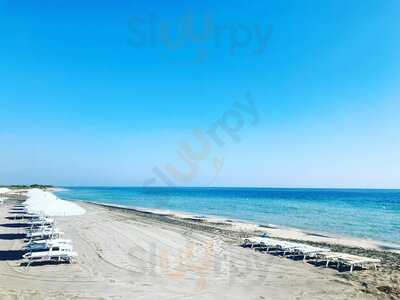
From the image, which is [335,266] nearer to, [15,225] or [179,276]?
[179,276]

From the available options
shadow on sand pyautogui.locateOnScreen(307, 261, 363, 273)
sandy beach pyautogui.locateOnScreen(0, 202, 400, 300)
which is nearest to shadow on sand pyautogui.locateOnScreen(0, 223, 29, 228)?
sandy beach pyautogui.locateOnScreen(0, 202, 400, 300)

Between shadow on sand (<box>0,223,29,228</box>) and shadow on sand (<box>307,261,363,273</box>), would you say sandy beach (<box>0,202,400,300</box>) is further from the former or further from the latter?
shadow on sand (<box>0,223,29,228</box>)

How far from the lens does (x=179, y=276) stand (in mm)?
11961

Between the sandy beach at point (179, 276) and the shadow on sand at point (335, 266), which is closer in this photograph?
the sandy beach at point (179, 276)

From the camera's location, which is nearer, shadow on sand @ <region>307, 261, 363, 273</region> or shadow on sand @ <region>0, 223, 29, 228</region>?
shadow on sand @ <region>307, 261, 363, 273</region>

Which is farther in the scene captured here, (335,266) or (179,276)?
(335,266)

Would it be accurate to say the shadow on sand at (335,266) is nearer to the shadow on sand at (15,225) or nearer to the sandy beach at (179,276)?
the sandy beach at (179,276)

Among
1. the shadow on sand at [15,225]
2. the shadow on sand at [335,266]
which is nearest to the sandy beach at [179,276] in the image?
the shadow on sand at [335,266]

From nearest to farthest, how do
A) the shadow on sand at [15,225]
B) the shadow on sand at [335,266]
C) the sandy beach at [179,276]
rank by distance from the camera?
1. the sandy beach at [179,276]
2. the shadow on sand at [335,266]
3. the shadow on sand at [15,225]

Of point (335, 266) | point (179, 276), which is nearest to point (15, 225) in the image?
point (179, 276)

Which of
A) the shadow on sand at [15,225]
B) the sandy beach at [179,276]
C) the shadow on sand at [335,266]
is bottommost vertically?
the shadow on sand at [335,266]

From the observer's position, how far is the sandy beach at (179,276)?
10.2 m

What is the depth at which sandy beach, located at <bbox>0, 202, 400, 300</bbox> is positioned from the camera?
402 inches

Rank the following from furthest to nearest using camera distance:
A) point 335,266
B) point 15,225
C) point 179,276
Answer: point 15,225, point 335,266, point 179,276
